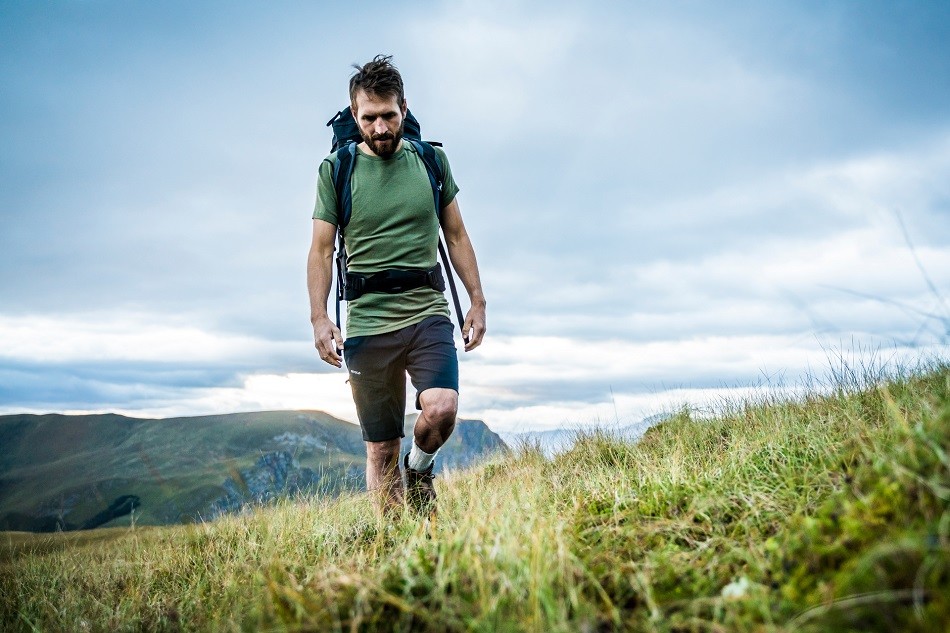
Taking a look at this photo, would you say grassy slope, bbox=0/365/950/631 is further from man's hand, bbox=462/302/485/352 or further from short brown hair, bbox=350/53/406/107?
short brown hair, bbox=350/53/406/107

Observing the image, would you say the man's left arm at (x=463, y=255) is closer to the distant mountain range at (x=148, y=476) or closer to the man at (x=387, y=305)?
the man at (x=387, y=305)

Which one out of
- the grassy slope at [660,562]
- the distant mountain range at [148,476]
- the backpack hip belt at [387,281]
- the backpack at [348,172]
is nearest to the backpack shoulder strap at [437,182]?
the backpack at [348,172]

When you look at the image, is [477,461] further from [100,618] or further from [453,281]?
[100,618]

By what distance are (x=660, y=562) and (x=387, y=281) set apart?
3.07 m

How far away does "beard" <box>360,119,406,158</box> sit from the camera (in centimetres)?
477

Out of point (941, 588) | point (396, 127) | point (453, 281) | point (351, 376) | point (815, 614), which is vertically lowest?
point (815, 614)

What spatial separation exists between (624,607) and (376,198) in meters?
3.59

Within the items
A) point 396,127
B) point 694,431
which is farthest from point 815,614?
point 694,431

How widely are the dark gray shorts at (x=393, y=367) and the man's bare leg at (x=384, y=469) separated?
7 centimetres

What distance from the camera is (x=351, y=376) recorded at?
4.94m

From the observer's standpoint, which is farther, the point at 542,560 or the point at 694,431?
the point at 694,431

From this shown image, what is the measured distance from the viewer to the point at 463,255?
17.8 feet

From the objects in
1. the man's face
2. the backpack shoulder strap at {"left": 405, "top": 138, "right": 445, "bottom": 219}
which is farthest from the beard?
the backpack shoulder strap at {"left": 405, "top": 138, "right": 445, "bottom": 219}

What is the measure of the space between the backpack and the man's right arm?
0.10 metres
